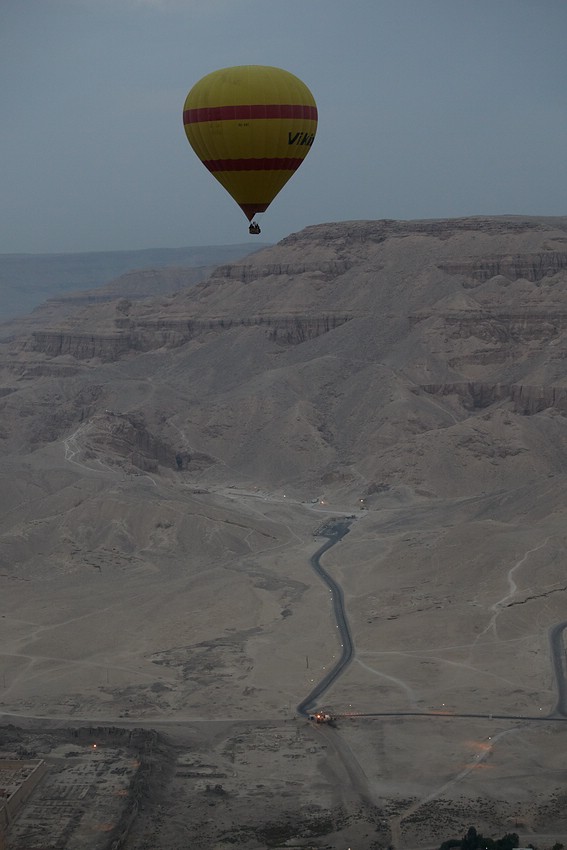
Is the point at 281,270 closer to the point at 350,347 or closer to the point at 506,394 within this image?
the point at 350,347

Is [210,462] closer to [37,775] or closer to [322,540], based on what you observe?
[322,540]

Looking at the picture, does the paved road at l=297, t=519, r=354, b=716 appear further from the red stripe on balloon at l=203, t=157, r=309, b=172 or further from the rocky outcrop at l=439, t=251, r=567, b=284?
the rocky outcrop at l=439, t=251, r=567, b=284

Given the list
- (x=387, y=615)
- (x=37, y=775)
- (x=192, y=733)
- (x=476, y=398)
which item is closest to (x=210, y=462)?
(x=476, y=398)

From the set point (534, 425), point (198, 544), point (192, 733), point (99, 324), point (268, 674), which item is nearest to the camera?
point (192, 733)

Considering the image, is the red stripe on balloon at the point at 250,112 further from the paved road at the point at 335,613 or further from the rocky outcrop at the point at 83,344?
the rocky outcrop at the point at 83,344

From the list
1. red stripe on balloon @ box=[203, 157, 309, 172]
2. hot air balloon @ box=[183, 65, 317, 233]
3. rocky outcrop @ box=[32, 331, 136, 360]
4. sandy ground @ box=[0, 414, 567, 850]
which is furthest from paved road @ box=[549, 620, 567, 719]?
rocky outcrop @ box=[32, 331, 136, 360]

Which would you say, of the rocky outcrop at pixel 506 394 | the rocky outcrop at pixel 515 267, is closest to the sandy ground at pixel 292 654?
the rocky outcrop at pixel 506 394

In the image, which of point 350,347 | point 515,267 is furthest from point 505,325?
point 515,267
